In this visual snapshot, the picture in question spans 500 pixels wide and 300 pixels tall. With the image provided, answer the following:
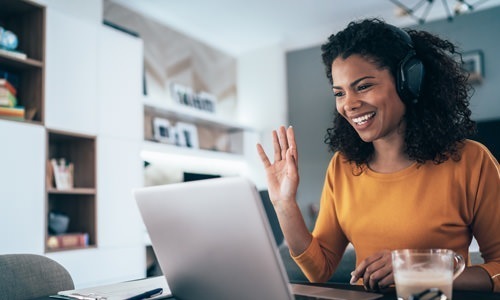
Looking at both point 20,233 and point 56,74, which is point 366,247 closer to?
point 20,233

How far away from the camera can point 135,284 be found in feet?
3.70

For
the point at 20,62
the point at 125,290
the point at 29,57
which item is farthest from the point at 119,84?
the point at 125,290

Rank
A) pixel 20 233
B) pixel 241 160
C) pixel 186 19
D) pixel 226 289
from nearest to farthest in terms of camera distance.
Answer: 1. pixel 226 289
2. pixel 20 233
3. pixel 186 19
4. pixel 241 160

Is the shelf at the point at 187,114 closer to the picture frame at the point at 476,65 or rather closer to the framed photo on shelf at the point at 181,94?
the framed photo on shelf at the point at 181,94

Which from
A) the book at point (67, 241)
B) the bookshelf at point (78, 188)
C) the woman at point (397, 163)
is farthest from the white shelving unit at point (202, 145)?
the woman at point (397, 163)

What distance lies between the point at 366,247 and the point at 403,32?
55 centimetres

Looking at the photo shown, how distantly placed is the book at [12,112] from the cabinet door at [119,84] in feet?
1.85

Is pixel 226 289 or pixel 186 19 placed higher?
pixel 186 19

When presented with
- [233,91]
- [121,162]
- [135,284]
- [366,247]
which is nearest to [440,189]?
[366,247]

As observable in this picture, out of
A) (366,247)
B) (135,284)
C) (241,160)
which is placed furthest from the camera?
(241,160)

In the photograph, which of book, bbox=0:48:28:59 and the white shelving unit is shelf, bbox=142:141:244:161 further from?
book, bbox=0:48:28:59

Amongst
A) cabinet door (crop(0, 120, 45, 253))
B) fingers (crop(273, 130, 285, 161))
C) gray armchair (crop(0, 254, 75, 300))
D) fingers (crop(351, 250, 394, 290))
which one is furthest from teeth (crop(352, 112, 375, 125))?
cabinet door (crop(0, 120, 45, 253))

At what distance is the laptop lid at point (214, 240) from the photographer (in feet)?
2.39

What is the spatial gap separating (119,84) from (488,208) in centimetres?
284
